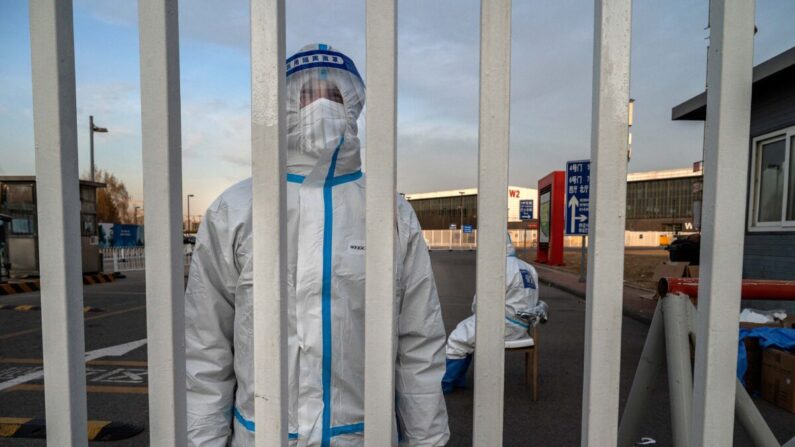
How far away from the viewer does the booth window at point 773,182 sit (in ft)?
22.2

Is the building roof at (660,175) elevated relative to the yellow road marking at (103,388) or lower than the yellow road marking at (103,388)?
elevated

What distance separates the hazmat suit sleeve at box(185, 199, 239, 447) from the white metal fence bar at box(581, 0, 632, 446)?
100cm

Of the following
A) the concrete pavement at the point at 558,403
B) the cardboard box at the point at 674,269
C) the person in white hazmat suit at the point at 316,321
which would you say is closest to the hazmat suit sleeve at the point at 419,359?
the person in white hazmat suit at the point at 316,321

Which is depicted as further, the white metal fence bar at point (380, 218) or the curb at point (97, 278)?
the curb at point (97, 278)

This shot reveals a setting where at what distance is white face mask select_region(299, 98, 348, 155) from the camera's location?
4.33 ft

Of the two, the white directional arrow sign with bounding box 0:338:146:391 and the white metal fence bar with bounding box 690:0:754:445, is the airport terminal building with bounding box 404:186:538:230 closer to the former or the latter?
the white directional arrow sign with bounding box 0:338:146:391

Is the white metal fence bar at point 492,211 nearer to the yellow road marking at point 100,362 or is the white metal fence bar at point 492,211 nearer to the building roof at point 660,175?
the yellow road marking at point 100,362

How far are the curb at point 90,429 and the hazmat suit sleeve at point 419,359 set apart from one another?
122 inches

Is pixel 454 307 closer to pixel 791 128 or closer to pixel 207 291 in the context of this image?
pixel 791 128

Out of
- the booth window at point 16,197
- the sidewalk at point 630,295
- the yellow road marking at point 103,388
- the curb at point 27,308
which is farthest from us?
the booth window at point 16,197

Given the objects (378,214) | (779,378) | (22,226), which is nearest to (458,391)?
(779,378)

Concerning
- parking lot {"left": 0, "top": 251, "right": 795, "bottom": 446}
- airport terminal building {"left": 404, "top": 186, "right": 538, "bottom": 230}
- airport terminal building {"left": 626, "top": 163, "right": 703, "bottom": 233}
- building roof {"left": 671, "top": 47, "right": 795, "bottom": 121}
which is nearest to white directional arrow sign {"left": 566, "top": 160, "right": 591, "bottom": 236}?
building roof {"left": 671, "top": 47, "right": 795, "bottom": 121}

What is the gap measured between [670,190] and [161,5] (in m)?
66.4

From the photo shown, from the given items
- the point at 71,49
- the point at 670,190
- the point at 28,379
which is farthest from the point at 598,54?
the point at 670,190
